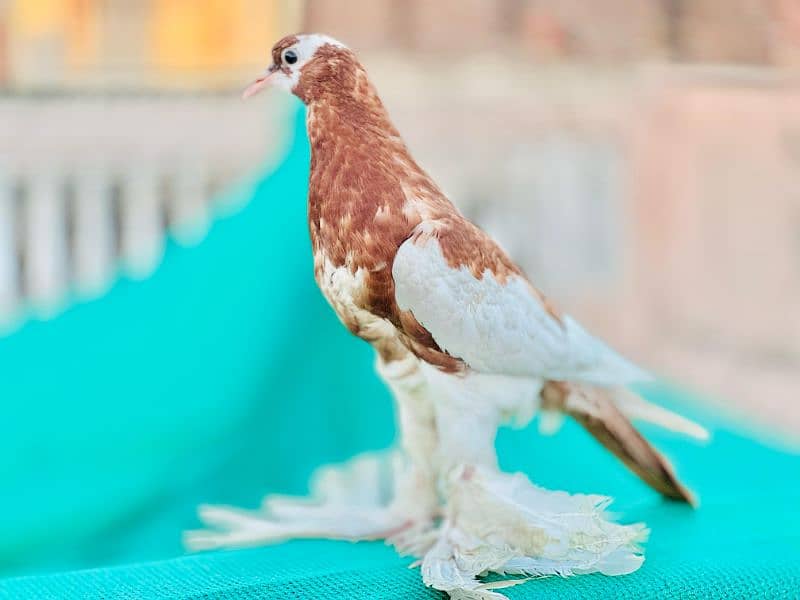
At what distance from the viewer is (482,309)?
55 centimetres

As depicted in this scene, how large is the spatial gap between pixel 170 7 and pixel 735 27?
0.79m

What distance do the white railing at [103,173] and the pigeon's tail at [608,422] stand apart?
0.91m

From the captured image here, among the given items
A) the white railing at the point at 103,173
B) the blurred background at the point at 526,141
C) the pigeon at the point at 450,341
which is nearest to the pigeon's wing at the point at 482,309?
the pigeon at the point at 450,341

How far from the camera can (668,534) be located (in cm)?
64

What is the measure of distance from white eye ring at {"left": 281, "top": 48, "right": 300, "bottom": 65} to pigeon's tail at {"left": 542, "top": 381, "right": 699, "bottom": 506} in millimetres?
235

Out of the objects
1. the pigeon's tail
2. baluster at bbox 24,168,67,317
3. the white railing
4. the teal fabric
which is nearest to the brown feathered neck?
the pigeon's tail

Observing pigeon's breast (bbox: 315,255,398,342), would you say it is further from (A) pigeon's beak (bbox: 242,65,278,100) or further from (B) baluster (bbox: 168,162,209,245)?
(B) baluster (bbox: 168,162,209,245)

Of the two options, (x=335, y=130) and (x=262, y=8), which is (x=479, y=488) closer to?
(x=335, y=130)

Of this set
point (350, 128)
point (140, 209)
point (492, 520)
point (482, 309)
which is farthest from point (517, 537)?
point (140, 209)

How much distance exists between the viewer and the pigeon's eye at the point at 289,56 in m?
0.57

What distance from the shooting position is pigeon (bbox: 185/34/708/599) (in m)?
0.53

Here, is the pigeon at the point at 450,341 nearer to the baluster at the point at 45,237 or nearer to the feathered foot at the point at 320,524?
the feathered foot at the point at 320,524

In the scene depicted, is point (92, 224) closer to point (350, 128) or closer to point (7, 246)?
point (7, 246)

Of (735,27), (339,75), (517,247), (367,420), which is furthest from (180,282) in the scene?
(735,27)
